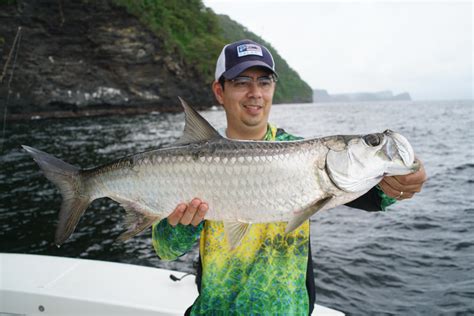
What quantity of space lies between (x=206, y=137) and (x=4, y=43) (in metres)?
51.1

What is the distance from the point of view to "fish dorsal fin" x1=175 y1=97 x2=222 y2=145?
2992 mm

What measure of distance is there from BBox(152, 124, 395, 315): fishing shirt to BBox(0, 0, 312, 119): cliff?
139 ft

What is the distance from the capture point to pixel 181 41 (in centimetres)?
7875

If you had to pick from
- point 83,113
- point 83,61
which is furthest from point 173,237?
point 83,61

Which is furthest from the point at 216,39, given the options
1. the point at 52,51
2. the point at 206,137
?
the point at 206,137

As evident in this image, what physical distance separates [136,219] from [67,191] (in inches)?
28.8

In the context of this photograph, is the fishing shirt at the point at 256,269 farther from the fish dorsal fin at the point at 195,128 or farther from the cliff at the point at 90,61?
the cliff at the point at 90,61

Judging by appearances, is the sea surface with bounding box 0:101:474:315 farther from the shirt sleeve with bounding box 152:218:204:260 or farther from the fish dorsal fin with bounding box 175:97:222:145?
the shirt sleeve with bounding box 152:218:204:260

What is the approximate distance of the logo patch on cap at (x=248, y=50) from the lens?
340 cm

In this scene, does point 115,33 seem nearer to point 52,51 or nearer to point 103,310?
point 52,51

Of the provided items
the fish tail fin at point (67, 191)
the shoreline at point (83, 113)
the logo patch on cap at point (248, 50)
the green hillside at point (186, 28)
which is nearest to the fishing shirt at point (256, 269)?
the fish tail fin at point (67, 191)

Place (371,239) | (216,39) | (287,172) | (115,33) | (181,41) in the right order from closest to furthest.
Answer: (287,172) → (371,239) → (115,33) → (181,41) → (216,39)

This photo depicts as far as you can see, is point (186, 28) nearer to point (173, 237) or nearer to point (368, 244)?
point (368, 244)

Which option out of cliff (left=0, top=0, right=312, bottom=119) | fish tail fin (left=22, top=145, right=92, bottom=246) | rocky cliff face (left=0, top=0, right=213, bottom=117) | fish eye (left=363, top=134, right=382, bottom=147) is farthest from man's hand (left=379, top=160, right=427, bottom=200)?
rocky cliff face (left=0, top=0, right=213, bottom=117)
